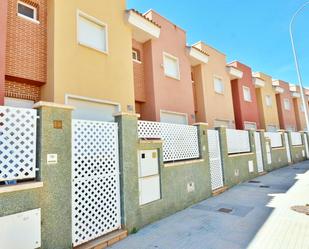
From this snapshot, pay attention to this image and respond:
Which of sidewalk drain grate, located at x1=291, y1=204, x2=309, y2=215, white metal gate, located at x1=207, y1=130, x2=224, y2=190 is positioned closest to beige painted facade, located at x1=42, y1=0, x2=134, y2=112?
white metal gate, located at x1=207, y1=130, x2=224, y2=190

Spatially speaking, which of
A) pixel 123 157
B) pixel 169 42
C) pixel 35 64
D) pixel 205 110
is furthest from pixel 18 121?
pixel 205 110

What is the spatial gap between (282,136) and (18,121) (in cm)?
2076

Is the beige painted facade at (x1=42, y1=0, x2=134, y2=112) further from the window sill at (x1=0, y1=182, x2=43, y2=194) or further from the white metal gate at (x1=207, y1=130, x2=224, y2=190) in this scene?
the white metal gate at (x1=207, y1=130, x2=224, y2=190)

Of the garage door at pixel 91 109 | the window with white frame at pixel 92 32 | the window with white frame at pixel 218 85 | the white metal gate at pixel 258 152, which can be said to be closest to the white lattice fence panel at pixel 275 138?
the white metal gate at pixel 258 152

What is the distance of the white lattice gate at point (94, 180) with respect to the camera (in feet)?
16.4

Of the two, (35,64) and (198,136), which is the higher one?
(35,64)

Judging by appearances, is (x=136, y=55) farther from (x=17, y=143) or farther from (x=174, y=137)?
(x=17, y=143)

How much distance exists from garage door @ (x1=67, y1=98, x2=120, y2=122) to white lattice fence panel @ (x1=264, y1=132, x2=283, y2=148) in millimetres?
13009

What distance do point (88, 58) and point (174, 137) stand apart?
458 centimetres

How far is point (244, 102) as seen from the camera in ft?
64.1

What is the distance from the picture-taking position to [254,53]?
18109 mm

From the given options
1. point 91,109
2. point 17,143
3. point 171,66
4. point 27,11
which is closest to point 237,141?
point 171,66

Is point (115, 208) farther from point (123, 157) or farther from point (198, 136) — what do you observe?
point (198, 136)

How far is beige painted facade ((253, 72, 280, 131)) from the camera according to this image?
22.4 m
